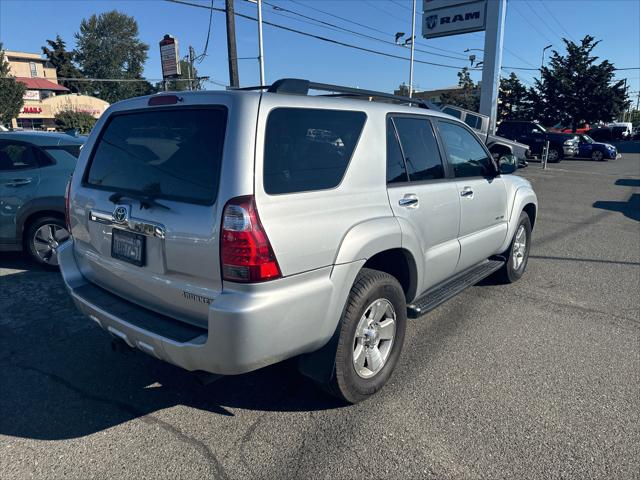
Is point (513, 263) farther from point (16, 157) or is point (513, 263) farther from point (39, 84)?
point (39, 84)

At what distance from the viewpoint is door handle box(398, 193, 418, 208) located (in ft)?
10.2

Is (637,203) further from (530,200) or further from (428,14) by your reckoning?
(428,14)

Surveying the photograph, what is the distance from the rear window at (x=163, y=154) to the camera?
7.82 ft

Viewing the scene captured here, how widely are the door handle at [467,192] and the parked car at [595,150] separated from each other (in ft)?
84.8

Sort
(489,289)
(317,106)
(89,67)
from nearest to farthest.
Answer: (317,106), (489,289), (89,67)

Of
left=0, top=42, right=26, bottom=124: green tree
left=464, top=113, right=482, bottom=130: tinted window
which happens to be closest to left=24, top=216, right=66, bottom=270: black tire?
left=464, top=113, right=482, bottom=130: tinted window

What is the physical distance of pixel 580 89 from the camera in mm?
36062

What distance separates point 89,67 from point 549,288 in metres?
94.6

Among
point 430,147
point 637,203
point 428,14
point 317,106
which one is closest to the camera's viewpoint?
point 317,106

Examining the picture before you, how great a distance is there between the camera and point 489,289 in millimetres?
5168

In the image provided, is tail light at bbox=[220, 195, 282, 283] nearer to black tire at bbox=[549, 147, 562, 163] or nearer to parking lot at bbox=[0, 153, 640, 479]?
parking lot at bbox=[0, 153, 640, 479]

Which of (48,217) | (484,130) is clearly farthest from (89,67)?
(48,217)

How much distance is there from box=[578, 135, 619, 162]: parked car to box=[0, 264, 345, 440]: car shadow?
27691 millimetres

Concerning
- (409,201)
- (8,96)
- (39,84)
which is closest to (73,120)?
(8,96)
